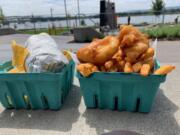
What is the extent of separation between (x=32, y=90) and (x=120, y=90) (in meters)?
1.05

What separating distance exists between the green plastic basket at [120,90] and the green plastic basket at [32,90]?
31cm

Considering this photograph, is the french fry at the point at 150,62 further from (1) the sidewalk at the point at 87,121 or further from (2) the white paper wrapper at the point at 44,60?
(2) the white paper wrapper at the point at 44,60

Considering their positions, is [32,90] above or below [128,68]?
below

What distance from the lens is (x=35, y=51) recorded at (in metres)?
2.73

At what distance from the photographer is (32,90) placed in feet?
8.90

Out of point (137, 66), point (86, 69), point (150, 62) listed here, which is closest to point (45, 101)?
point (86, 69)

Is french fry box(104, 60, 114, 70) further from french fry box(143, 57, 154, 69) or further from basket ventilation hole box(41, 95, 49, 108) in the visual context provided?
basket ventilation hole box(41, 95, 49, 108)

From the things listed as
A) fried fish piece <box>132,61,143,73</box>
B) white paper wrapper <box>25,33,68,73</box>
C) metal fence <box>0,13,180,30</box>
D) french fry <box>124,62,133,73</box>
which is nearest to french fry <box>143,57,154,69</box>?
fried fish piece <box>132,61,143,73</box>

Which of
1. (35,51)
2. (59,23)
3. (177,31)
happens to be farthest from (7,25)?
(35,51)

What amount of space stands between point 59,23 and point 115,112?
1807cm

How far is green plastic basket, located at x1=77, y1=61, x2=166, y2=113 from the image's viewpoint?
2404mm

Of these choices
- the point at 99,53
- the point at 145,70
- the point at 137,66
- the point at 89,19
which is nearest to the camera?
the point at 145,70

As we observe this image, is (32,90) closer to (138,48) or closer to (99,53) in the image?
(99,53)

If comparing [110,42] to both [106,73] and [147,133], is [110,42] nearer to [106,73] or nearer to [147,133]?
[106,73]
